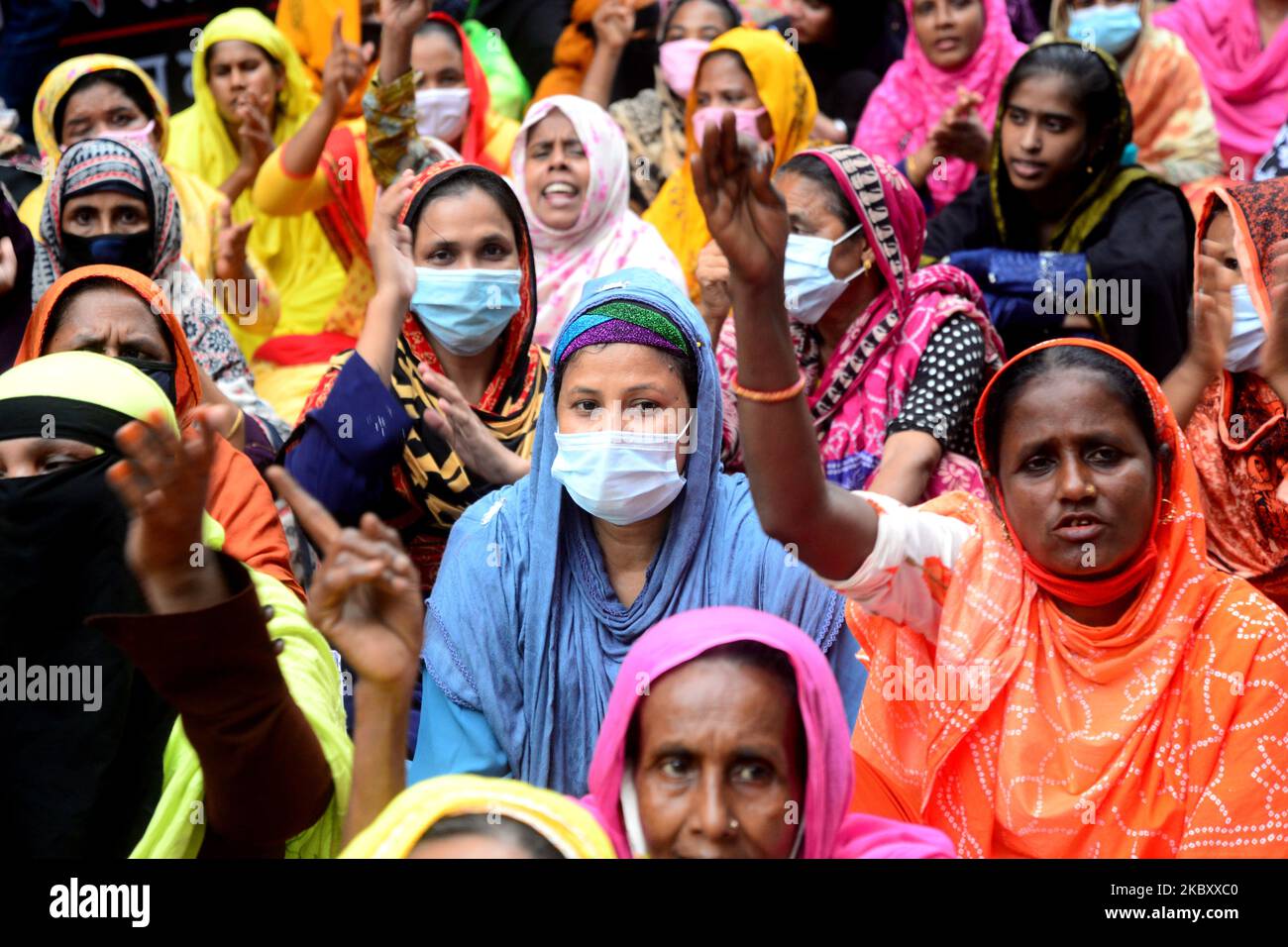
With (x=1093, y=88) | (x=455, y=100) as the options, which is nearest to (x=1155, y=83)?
(x=1093, y=88)

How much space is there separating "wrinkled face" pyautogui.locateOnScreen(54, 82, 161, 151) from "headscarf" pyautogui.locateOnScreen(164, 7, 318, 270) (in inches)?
11.3

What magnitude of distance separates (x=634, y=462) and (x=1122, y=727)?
40.2 inches

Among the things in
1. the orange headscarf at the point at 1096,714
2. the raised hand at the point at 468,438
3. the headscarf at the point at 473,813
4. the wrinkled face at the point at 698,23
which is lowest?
the headscarf at the point at 473,813

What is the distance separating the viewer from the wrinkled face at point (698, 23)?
Answer: 655 cm

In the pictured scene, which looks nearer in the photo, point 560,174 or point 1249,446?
point 1249,446

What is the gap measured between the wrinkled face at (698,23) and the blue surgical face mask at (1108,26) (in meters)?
1.32

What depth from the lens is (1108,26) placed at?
6289 mm

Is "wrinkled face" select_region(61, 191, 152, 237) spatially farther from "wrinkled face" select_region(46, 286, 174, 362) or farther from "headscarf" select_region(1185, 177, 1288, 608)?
"headscarf" select_region(1185, 177, 1288, 608)

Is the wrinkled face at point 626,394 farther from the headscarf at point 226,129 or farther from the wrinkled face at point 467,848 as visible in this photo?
the headscarf at point 226,129

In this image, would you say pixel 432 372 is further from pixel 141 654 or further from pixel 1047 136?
pixel 141 654

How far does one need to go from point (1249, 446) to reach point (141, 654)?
9.24 ft

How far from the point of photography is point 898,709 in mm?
3189

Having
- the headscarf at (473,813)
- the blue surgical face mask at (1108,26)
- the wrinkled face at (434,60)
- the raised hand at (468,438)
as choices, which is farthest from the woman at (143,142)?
the headscarf at (473,813)
